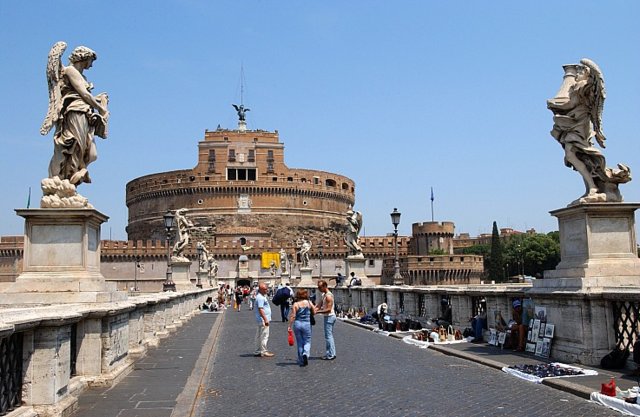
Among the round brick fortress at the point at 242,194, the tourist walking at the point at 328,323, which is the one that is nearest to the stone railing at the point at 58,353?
the tourist walking at the point at 328,323

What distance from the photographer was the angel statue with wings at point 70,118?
750 centimetres

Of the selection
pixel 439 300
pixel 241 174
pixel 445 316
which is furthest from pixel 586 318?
pixel 241 174

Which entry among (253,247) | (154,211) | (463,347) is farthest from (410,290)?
(154,211)

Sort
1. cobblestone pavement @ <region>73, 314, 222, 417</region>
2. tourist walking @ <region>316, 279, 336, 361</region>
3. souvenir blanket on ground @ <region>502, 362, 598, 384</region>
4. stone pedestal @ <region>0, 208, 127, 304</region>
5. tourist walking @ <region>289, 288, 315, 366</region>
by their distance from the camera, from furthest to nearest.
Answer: tourist walking @ <region>316, 279, 336, 361</region> → tourist walking @ <region>289, 288, 315, 366</region> → souvenir blanket on ground @ <region>502, 362, 598, 384</region> → stone pedestal @ <region>0, 208, 127, 304</region> → cobblestone pavement @ <region>73, 314, 222, 417</region>

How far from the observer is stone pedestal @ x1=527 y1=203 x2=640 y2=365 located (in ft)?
25.3

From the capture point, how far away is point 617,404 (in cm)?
582

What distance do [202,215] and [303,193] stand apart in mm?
14562

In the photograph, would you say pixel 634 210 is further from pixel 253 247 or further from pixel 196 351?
pixel 253 247

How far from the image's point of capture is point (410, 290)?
1599cm

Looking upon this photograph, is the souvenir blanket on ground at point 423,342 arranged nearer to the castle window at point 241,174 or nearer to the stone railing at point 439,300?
the stone railing at point 439,300

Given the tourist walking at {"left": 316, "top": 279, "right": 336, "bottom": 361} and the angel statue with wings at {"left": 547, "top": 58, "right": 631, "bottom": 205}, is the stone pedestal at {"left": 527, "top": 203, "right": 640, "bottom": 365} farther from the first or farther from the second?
the tourist walking at {"left": 316, "top": 279, "right": 336, "bottom": 361}

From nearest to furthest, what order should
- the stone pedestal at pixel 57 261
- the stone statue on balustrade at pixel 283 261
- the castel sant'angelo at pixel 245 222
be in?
the stone pedestal at pixel 57 261 → the stone statue on balustrade at pixel 283 261 → the castel sant'angelo at pixel 245 222

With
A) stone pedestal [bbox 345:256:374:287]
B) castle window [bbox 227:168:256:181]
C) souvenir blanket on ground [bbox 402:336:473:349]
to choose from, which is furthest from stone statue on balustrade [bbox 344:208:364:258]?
castle window [bbox 227:168:256:181]

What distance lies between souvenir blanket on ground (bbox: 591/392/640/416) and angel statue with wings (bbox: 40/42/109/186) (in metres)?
5.88
